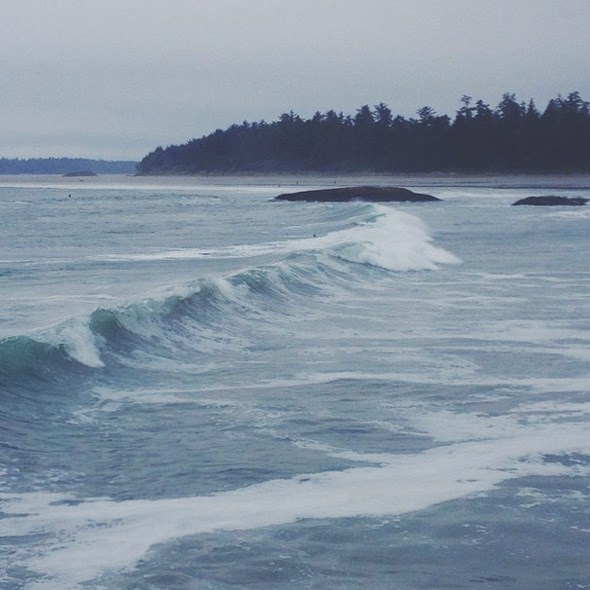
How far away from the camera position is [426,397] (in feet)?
32.1

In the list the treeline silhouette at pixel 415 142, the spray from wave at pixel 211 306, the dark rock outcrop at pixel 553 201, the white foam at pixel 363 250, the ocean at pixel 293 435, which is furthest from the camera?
the treeline silhouette at pixel 415 142

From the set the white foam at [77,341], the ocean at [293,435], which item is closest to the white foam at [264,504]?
the ocean at [293,435]

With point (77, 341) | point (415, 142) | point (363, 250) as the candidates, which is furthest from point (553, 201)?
point (415, 142)

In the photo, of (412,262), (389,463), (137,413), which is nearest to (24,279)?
(412,262)

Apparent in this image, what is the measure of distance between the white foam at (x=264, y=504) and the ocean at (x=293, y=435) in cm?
2

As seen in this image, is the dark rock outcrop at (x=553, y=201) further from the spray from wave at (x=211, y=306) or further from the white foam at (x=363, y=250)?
the spray from wave at (x=211, y=306)

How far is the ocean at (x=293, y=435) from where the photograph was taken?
231 inches

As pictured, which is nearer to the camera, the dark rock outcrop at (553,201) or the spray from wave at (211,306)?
the spray from wave at (211,306)

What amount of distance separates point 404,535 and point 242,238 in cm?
2761

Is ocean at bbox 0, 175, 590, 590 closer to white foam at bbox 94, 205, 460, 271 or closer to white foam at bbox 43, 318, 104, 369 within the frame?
white foam at bbox 43, 318, 104, 369

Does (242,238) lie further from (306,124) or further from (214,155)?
(214,155)

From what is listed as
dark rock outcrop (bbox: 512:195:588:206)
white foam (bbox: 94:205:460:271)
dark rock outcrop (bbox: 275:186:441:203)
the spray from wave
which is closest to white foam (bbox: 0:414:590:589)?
the spray from wave

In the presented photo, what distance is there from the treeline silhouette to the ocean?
103384 mm

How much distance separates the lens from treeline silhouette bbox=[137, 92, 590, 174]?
119 m
